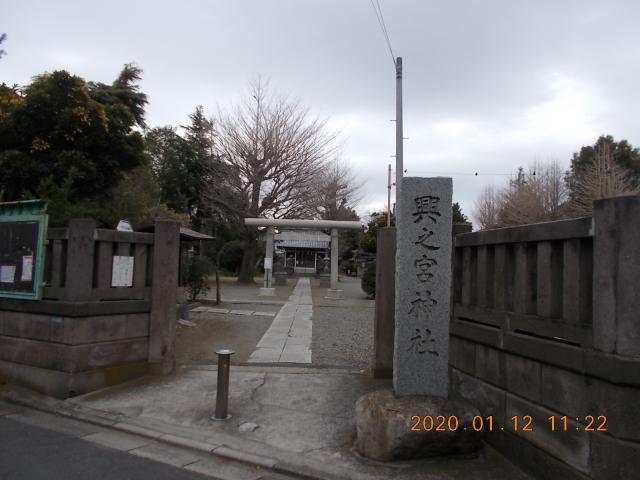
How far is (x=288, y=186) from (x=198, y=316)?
15.3m

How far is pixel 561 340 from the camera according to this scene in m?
3.78

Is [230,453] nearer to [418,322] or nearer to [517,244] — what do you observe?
[418,322]

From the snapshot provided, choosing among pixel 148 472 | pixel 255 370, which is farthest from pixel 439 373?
pixel 255 370

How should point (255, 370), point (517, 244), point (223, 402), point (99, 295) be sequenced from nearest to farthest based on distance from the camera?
point (517, 244), point (223, 402), point (99, 295), point (255, 370)

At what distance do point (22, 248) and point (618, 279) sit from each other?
7146 mm

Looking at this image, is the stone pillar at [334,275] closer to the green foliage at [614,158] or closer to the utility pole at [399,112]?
the utility pole at [399,112]

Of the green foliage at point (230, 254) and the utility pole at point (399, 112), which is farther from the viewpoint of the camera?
the green foliage at point (230, 254)

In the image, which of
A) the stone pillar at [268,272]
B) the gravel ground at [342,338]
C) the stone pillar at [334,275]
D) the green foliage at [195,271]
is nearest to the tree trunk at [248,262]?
the stone pillar at [268,272]

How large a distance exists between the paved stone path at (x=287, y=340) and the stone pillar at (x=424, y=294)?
3726mm

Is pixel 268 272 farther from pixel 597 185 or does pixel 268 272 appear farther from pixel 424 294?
pixel 424 294

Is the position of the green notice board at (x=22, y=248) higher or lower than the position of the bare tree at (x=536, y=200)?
lower

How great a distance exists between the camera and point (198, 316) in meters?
13.8

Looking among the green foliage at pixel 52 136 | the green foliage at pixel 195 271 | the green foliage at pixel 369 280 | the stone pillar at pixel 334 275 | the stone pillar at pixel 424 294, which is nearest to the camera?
the stone pillar at pixel 424 294

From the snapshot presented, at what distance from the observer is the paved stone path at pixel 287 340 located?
850cm
